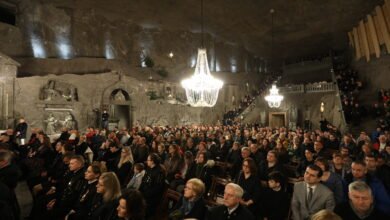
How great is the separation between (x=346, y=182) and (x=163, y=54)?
21.1 m

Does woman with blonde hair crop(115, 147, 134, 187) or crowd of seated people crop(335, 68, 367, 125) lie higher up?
crowd of seated people crop(335, 68, 367, 125)

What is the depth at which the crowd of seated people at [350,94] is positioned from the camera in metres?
15.4

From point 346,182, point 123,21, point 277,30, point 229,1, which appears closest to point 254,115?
point 277,30

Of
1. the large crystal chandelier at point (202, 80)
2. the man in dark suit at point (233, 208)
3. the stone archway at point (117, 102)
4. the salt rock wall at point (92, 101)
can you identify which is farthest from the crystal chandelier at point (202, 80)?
the stone archway at point (117, 102)

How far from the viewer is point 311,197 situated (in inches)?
152

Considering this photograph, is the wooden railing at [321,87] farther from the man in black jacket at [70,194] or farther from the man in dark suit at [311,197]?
the man in black jacket at [70,194]

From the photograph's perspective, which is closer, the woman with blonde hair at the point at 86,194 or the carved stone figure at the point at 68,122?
the woman with blonde hair at the point at 86,194

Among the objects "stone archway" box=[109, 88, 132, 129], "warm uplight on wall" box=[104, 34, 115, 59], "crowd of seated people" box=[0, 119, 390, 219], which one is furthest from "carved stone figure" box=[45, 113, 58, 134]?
"crowd of seated people" box=[0, 119, 390, 219]

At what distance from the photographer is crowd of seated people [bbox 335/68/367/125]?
15.4 metres

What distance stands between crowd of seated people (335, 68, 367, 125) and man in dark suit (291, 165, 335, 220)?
43.3 ft

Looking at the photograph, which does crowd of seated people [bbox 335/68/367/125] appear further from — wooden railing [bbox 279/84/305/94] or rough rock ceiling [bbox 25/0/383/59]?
rough rock ceiling [bbox 25/0/383/59]

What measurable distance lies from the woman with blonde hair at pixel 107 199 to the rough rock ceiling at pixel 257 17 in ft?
54.1

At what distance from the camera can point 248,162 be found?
16.0ft

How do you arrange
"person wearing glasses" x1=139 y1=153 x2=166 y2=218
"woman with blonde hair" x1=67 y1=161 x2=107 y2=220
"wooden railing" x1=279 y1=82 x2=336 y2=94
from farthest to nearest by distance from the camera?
"wooden railing" x1=279 y1=82 x2=336 y2=94 → "person wearing glasses" x1=139 y1=153 x2=166 y2=218 → "woman with blonde hair" x1=67 y1=161 x2=107 y2=220
